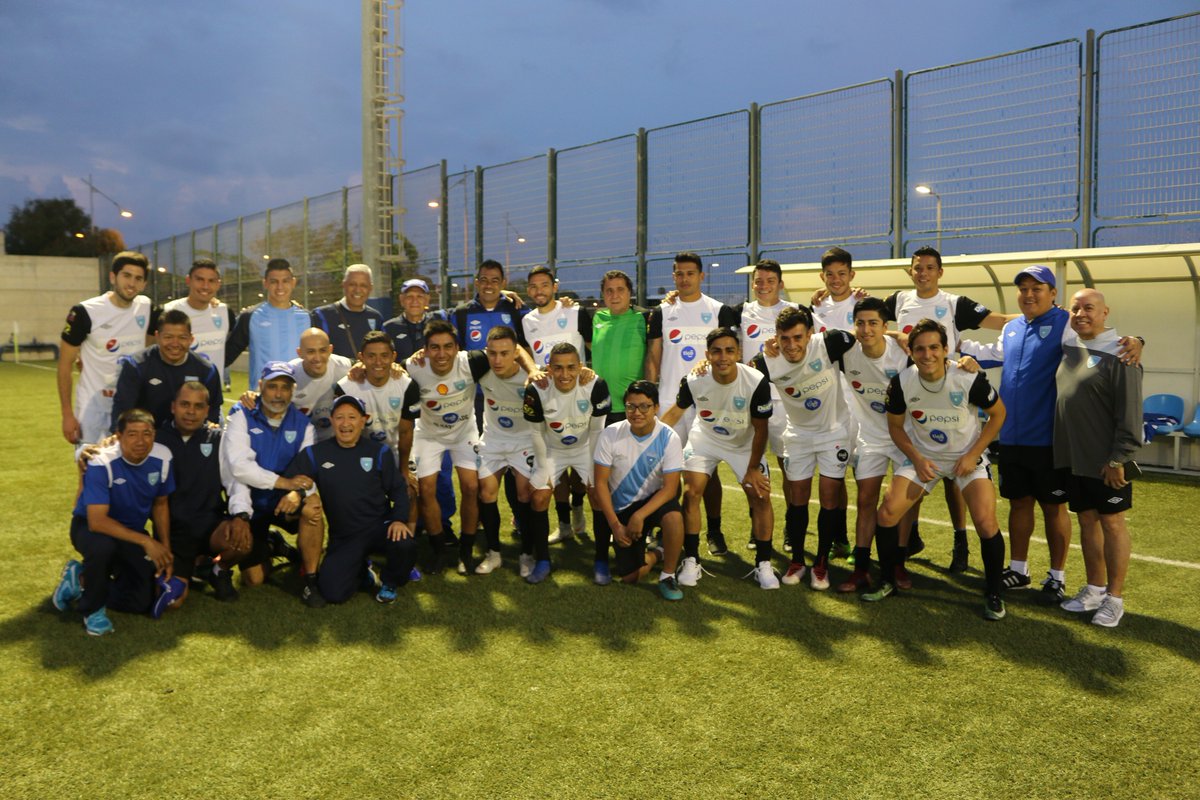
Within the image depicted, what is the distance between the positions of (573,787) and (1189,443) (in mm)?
7991

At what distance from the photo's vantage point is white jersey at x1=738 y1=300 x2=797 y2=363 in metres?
6.20

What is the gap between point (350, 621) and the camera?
4.46m

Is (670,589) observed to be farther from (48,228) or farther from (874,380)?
(48,228)

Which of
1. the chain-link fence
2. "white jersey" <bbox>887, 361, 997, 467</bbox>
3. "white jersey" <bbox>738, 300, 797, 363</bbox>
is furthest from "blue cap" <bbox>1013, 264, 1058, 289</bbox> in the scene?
the chain-link fence

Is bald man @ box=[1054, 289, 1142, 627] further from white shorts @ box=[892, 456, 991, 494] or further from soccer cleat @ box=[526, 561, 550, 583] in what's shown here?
soccer cleat @ box=[526, 561, 550, 583]

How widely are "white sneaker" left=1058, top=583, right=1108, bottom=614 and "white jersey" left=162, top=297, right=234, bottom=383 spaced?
207 inches

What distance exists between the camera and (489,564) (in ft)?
17.5

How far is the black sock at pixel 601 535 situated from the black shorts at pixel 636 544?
7 cm

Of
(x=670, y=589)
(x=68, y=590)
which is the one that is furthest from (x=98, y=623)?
(x=670, y=589)

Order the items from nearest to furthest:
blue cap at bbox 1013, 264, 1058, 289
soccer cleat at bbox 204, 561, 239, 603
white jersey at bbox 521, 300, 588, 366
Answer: blue cap at bbox 1013, 264, 1058, 289 < soccer cleat at bbox 204, 561, 239, 603 < white jersey at bbox 521, 300, 588, 366

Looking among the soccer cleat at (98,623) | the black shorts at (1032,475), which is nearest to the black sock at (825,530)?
the black shorts at (1032,475)

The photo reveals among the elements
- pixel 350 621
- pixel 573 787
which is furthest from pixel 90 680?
pixel 573 787

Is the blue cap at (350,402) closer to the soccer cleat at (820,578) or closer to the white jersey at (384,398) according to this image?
the white jersey at (384,398)

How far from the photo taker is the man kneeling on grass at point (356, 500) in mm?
4848
